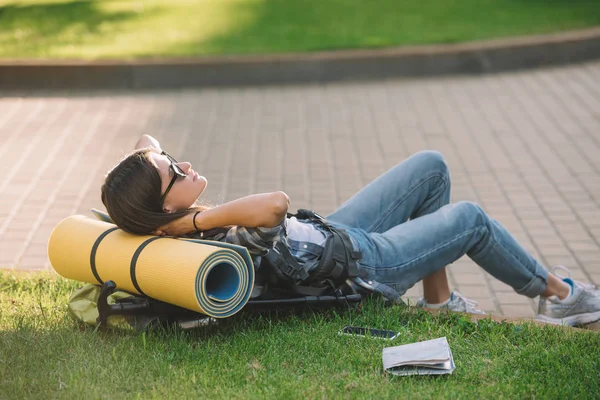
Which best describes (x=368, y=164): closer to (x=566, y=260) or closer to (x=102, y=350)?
(x=566, y=260)

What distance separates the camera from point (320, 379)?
11.7 ft

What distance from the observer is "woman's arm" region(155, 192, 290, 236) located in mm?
3756

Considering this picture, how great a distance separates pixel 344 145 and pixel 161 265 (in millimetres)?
4333

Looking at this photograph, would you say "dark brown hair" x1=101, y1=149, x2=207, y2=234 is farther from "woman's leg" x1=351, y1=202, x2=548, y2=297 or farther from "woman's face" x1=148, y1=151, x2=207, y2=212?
"woman's leg" x1=351, y1=202, x2=548, y2=297

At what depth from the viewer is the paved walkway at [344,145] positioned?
593 cm

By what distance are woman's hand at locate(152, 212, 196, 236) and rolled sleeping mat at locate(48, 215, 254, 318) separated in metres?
0.06

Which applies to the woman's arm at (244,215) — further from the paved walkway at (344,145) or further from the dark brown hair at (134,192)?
the paved walkway at (344,145)

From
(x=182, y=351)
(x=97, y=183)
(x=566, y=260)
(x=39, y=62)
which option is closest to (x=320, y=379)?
(x=182, y=351)

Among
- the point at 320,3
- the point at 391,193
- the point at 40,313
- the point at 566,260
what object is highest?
the point at 391,193

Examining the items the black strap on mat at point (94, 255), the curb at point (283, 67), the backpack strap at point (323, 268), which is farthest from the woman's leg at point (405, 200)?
the curb at point (283, 67)

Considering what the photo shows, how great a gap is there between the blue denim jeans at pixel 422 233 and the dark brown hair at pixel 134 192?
100 centimetres

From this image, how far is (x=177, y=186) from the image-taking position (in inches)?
151

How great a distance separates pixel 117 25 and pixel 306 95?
3779mm

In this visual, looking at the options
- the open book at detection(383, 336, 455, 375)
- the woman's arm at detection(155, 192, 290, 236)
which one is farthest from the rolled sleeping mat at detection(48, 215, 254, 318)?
the open book at detection(383, 336, 455, 375)
